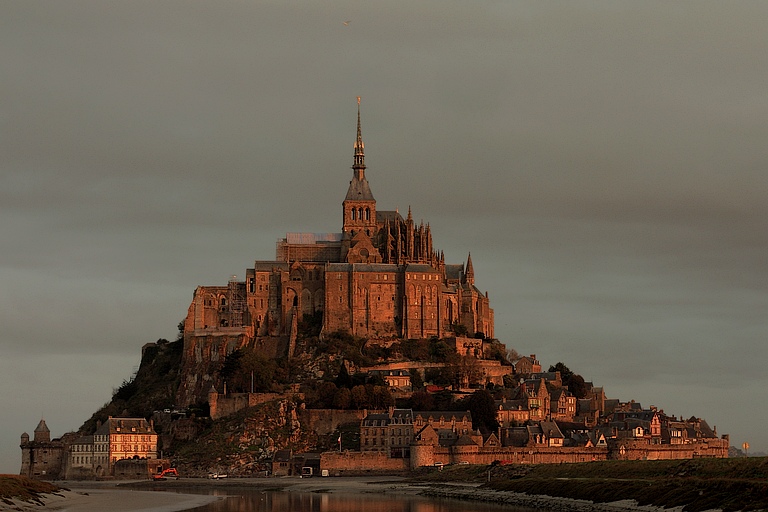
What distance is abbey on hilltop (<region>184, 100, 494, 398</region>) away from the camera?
141 metres

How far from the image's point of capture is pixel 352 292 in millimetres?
140875

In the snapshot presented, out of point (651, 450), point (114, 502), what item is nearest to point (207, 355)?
point (651, 450)

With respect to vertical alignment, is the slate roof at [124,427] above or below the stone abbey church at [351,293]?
below

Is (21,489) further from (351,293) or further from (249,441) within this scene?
(351,293)

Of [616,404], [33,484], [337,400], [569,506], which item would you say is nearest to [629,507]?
[569,506]

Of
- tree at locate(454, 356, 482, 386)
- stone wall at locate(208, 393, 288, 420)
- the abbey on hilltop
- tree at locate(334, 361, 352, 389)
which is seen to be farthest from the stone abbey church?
stone wall at locate(208, 393, 288, 420)

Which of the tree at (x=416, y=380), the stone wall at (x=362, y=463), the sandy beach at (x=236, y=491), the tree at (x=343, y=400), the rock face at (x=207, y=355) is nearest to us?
the sandy beach at (x=236, y=491)

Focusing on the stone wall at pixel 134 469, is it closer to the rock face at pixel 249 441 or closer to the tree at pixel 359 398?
the rock face at pixel 249 441

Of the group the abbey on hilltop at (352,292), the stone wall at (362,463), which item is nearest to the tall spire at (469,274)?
the abbey on hilltop at (352,292)

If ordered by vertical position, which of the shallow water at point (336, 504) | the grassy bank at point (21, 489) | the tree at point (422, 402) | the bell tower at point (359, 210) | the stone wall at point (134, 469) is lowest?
the shallow water at point (336, 504)

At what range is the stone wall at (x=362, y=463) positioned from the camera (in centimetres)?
11575

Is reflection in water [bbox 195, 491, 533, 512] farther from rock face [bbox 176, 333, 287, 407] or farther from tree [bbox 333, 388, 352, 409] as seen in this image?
rock face [bbox 176, 333, 287, 407]

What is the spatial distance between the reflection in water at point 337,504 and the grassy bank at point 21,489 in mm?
10357

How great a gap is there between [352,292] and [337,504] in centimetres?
5528
